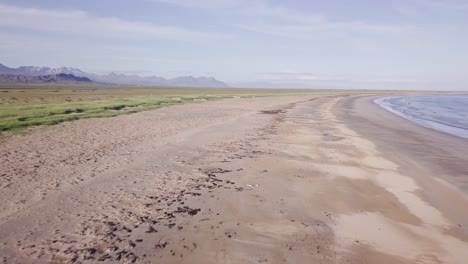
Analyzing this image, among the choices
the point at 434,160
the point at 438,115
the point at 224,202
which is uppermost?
the point at 224,202

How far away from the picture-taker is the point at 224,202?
8688 mm

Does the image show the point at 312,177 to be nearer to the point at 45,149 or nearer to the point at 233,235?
the point at 233,235

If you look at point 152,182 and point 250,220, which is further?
point 152,182

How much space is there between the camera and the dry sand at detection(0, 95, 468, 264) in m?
6.29

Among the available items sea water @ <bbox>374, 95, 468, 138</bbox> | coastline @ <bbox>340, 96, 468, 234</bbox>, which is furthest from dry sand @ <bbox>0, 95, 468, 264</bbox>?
sea water @ <bbox>374, 95, 468, 138</bbox>

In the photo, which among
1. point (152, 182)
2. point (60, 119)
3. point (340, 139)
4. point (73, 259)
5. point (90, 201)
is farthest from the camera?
point (60, 119)

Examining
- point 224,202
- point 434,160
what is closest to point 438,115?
point 434,160

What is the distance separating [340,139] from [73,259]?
16.3m

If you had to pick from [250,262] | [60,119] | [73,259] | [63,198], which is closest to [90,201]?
[63,198]

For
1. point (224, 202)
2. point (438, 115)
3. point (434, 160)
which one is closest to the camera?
point (224, 202)

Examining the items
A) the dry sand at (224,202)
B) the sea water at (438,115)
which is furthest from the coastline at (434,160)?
the sea water at (438,115)

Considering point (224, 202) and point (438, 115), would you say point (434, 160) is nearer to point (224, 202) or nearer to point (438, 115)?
point (224, 202)

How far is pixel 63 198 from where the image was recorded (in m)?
8.45

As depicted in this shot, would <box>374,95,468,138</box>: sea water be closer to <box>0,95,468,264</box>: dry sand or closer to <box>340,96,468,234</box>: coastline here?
<box>340,96,468,234</box>: coastline
